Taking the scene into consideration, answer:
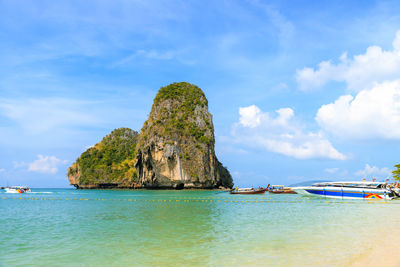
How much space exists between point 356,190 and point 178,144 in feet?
175

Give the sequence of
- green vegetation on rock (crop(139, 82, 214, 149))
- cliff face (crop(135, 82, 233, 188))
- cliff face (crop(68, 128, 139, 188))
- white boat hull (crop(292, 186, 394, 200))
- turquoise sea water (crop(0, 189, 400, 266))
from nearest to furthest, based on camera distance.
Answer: turquoise sea water (crop(0, 189, 400, 266)) → white boat hull (crop(292, 186, 394, 200)) → cliff face (crop(135, 82, 233, 188)) → green vegetation on rock (crop(139, 82, 214, 149)) → cliff face (crop(68, 128, 139, 188))

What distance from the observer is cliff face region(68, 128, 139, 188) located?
354ft

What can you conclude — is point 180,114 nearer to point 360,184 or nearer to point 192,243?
point 360,184

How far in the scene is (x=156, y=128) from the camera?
86750mm

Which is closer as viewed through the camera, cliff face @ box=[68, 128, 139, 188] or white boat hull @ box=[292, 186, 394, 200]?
white boat hull @ box=[292, 186, 394, 200]

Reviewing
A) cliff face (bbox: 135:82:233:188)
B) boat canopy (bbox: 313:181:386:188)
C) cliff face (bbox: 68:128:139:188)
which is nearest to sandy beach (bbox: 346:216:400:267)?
boat canopy (bbox: 313:181:386:188)

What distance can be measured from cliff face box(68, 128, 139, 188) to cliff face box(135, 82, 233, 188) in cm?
1965

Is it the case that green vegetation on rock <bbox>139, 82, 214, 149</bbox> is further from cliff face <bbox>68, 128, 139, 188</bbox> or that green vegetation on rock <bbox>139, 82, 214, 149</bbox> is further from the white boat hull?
the white boat hull

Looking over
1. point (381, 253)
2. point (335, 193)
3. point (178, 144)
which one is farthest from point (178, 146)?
point (381, 253)

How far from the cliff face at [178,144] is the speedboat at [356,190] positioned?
44400 millimetres

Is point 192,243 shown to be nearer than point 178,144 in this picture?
Yes

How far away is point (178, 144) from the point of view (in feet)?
273

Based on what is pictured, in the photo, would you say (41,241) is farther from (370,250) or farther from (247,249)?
(370,250)

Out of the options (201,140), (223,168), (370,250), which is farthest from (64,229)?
(223,168)
